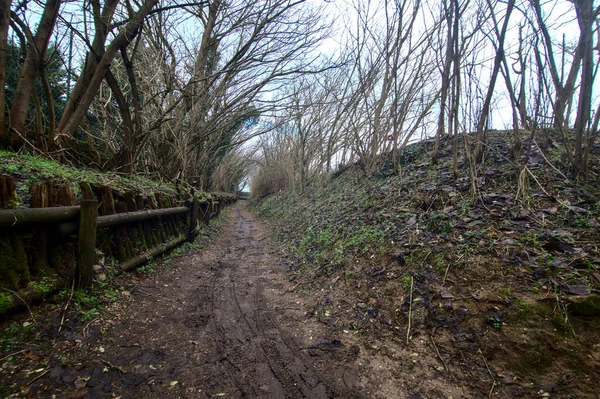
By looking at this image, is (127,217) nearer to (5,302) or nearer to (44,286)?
(44,286)

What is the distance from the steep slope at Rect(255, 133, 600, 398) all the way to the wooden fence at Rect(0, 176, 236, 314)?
8.62ft

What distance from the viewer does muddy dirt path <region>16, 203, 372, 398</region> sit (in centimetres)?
193

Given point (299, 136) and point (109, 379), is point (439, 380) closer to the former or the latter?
point (109, 379)

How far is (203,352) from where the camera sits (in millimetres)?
2396

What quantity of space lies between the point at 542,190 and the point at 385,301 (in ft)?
8.96

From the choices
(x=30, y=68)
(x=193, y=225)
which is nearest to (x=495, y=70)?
(x=193, y=225)

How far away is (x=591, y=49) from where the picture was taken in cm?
339

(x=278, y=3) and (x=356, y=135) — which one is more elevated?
(x=278, y=3)

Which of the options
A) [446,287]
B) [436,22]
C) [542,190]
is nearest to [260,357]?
[446,287]

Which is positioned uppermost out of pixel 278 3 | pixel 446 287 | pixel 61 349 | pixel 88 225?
pixel 278 3

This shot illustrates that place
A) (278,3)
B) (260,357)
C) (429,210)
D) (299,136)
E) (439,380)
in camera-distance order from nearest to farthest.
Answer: (439,380), (260,357), (429,210), (278,3), (299,136)

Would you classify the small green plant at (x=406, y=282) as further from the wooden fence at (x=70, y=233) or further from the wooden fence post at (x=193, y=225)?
the wooden fence post at (x=193, y=225)

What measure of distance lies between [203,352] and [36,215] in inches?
77.0

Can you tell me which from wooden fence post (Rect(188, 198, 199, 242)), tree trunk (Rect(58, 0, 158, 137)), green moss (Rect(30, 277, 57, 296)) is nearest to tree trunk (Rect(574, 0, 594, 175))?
green moss (Rect(30, 277, 57, 296))
